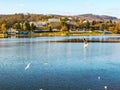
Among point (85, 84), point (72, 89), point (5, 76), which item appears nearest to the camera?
point (72, 89)

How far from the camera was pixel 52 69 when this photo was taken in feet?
131

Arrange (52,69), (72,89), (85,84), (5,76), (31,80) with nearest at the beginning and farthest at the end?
(72,89)
(85,84)
(31,80)
(5,76)
(52,69)

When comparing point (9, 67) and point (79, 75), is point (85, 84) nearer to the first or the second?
point (79, 75)

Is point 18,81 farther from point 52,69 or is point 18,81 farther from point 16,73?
point 52,69

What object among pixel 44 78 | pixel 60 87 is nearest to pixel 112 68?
pixel 44 78

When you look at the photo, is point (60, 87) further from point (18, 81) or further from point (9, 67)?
point (9, 67)

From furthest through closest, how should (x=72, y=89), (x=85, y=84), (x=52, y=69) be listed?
(x=52, y=69)
(x=85, y=84)
(x=72, y=89)

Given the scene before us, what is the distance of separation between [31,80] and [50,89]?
4820 millimetres

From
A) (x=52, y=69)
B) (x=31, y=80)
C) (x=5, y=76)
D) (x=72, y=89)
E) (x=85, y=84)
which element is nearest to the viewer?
(x=72, y=89)

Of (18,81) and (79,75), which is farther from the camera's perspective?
(79,75)

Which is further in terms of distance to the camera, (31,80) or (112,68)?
(112,68)

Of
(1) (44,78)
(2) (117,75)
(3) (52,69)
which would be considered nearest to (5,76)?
(1) (44,78)

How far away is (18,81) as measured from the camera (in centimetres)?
3195

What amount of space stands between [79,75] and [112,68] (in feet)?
22.3
